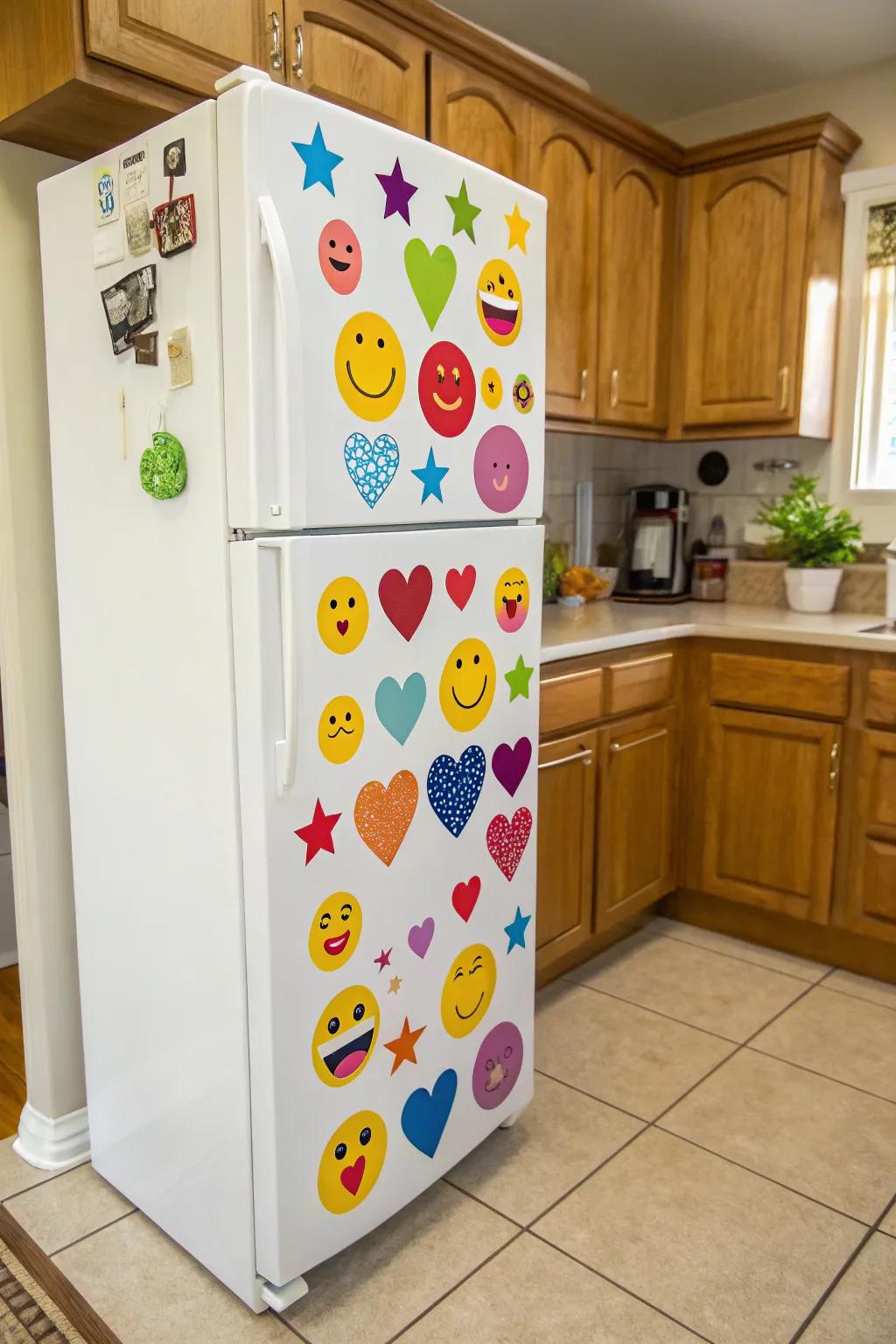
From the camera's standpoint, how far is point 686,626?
2818 millimetres

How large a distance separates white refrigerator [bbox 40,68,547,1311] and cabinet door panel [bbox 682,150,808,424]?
4.81ft

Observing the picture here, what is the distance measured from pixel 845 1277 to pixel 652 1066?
0.65 m

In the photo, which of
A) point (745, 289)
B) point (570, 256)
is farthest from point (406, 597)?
point (745, 289)

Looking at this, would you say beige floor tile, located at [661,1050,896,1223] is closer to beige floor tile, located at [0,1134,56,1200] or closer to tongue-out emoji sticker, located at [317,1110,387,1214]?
tongue-out emoji sticker, located at [317,1110,387,1214]

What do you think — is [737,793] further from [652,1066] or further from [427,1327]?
[427,1327]

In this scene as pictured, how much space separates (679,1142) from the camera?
2.03 metres

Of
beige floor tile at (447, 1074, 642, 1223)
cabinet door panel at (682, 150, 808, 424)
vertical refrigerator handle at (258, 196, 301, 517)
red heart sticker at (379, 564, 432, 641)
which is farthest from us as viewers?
cabinet door panel at (682, 150, 808, 424)

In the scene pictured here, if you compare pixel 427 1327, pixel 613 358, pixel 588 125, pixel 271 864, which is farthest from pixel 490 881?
pixel 588 125

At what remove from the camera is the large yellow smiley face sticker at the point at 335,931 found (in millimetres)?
1512

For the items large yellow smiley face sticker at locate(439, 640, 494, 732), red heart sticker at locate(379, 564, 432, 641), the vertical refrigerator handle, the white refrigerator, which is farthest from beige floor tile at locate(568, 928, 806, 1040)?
the vertical refrigerator handle

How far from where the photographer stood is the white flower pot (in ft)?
10.0

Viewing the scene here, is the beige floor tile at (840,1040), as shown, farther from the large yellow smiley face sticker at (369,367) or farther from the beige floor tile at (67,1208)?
the large yellow smiley face sticker at (369,367)

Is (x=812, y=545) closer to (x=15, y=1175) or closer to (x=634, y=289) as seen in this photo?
(x=634, y=289)

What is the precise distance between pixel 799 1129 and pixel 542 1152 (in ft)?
1.76
